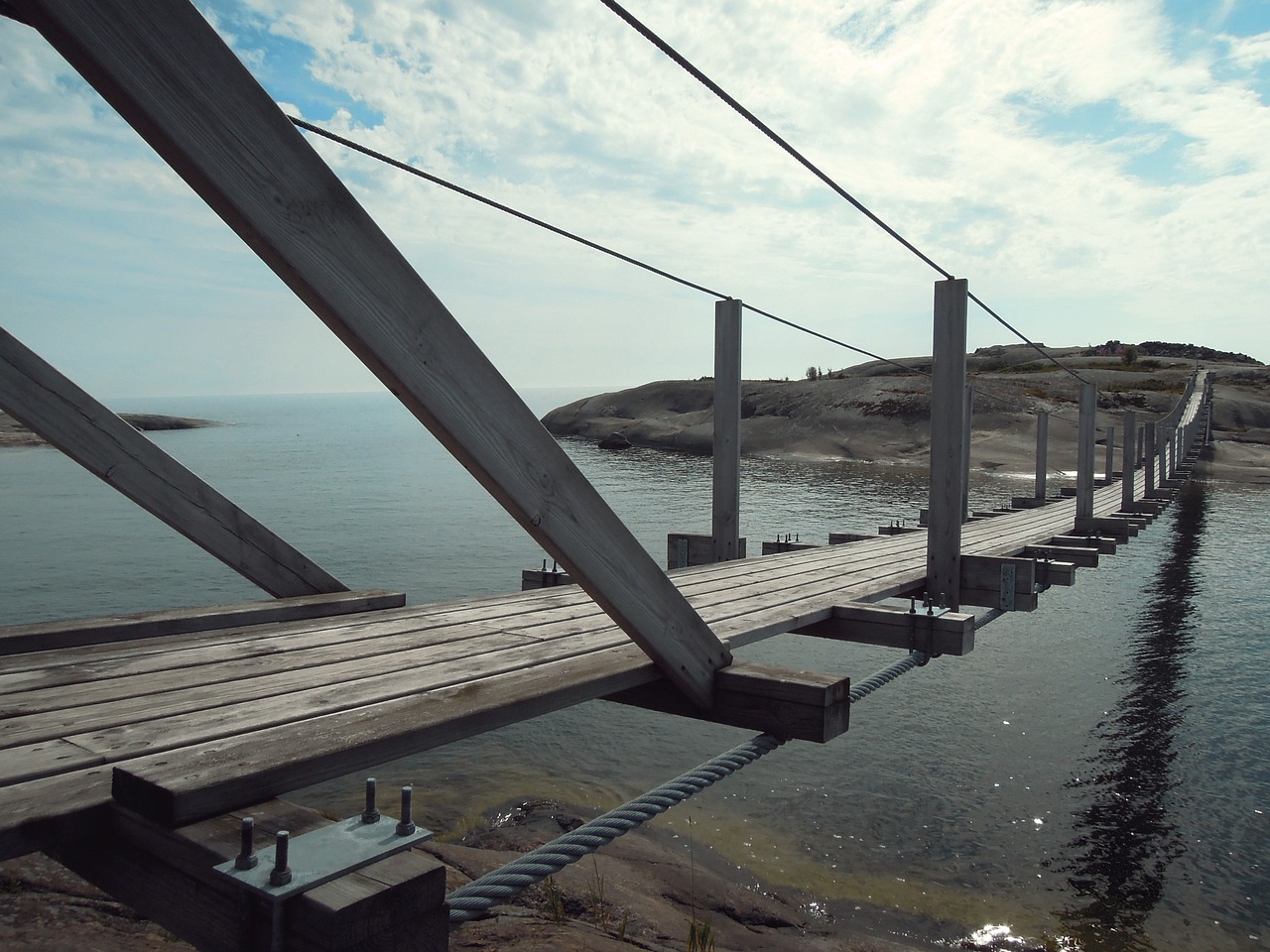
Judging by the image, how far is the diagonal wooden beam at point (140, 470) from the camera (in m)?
4.08

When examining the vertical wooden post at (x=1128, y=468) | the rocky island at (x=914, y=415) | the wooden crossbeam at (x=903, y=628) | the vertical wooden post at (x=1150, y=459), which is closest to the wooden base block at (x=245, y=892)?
the wooden crossbeam at (x=903, y=628)

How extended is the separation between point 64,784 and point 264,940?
2.42 feet

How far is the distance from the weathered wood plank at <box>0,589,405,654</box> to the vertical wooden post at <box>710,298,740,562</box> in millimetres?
3737

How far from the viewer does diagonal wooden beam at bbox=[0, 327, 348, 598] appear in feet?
13.4

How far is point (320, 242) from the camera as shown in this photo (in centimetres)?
206

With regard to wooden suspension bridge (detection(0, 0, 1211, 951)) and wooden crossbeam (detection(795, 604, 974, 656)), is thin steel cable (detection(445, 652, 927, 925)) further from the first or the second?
wooden crossbeam (detection(795, 604, 974, 656))

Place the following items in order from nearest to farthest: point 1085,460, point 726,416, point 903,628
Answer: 1. point 903,628
2. point 726,416
3. point 1085,460

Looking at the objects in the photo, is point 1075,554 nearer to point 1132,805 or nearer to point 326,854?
point 1132,805

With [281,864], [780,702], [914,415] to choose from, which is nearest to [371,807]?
[281,864]

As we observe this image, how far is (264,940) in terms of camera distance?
1.78 m

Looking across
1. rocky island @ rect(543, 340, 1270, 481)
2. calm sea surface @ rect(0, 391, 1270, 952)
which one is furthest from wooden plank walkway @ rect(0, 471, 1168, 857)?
rocky island @ rect(543, 340, 1270, 481)

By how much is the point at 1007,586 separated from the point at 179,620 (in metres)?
5.79

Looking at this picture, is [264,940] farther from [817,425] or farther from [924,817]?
[817,425]

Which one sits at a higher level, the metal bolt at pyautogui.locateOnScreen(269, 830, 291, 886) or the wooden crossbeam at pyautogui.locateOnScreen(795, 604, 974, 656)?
the metal bolt at pyautogui.locateOnScreen(269, 830, 291, 886)
